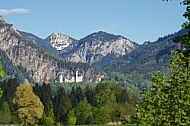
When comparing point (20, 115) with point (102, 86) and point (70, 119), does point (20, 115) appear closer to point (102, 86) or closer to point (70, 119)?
point (70, 119)

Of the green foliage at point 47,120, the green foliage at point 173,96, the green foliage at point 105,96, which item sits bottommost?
the green foliage at point 47,120

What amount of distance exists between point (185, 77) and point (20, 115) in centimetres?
10612

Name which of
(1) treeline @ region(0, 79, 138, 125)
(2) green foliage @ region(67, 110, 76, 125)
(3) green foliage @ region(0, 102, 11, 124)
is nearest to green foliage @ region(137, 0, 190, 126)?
(1) treeline @ region(0, 79, 138, 125)

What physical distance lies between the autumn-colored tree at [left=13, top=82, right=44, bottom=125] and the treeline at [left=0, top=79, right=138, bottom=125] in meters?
4.08

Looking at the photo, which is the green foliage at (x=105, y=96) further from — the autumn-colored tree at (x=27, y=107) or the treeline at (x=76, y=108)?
the autumn-colored tree at (x=27, y=107)

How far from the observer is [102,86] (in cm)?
16100

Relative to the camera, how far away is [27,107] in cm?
12538

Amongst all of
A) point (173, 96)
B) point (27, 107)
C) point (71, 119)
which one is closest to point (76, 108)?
point (71, 119)

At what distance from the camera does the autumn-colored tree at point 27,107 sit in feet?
406

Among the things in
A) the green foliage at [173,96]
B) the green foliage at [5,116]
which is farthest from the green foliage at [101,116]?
the green foliage at [173,96]

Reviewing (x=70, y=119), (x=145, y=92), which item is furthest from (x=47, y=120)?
(x=145, y=92)

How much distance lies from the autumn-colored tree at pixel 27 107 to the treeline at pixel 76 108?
13.4ft

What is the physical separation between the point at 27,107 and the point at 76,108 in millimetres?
25695

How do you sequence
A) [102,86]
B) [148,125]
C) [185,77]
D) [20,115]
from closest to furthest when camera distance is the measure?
[185,77] < [148,125] < [20,115] < [102,86]
